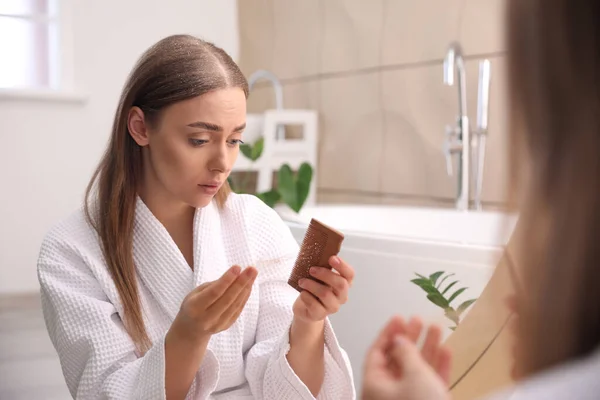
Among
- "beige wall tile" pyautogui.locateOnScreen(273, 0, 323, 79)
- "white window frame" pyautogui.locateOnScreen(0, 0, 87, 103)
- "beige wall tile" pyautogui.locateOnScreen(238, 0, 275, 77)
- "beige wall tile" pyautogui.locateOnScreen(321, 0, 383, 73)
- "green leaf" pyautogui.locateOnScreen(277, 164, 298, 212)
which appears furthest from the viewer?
"beige wall tile" pyautogui.locateOnScreen(238, 0, 275, 77)

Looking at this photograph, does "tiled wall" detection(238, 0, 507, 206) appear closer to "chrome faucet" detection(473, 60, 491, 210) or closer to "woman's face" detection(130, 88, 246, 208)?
"chrome faucet" detection(473, 60, 491, 210)

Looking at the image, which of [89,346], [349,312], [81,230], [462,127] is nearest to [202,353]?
[89,346]

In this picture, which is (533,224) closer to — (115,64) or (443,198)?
(443,198)

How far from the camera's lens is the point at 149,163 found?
107cm

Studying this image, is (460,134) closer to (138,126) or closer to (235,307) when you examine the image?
(138,126)

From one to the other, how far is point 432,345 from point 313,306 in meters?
0.44

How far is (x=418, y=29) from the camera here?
267 cm

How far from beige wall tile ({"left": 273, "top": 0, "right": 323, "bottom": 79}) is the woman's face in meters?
2.21

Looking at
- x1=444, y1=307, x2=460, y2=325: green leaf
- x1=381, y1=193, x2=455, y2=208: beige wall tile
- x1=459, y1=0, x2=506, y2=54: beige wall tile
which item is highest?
x1=459, y1=0, x2=506, y2=54: beige wall tile

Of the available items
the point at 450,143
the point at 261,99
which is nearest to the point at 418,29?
the point at 450,143

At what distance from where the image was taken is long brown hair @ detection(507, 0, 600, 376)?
36 centimetres

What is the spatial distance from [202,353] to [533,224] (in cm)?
62

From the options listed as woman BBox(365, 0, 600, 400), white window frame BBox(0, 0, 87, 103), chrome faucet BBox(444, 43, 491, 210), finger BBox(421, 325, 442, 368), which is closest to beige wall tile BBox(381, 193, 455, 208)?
chrome faucet BBox(444, 43, 491, 210)

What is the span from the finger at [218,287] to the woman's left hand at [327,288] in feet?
0.35
